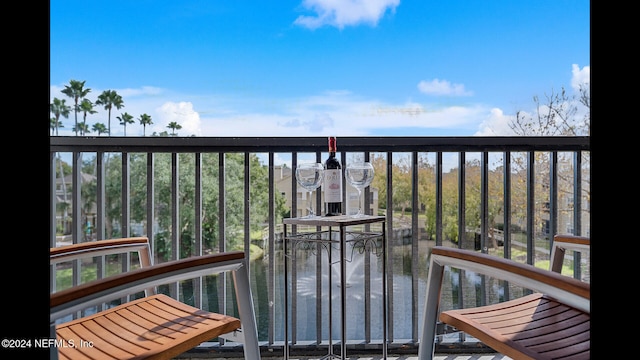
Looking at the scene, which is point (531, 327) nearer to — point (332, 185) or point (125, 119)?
point (332, 185)

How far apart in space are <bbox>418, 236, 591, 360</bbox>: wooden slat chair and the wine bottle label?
0.63 meters

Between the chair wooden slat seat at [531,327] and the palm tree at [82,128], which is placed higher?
the palm tree at [82,128]

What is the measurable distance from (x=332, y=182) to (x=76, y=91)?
7748 millimetres

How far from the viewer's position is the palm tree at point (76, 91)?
7456 mm

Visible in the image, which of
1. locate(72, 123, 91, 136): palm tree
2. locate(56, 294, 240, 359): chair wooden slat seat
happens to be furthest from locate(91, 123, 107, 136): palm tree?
locate(56, 294, 240, 359): chair wooden slat seat

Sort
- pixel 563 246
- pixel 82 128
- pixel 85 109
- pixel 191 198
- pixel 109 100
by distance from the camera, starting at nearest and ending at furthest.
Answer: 1. pixel 563 246
2. pixel 191 198
3. pixel 85 109
4. pixel 82 128
5. pixel 109 100

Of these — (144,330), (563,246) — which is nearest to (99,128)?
(144,330)

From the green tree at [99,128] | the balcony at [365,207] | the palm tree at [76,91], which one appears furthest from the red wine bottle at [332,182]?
the palm tree at [76,91]

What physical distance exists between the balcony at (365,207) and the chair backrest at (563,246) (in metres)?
0.62

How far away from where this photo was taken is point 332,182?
67.3 inches

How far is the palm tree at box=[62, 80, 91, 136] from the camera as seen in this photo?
24.5 feet

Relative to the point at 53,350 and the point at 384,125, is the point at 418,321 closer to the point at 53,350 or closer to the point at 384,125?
the point at 53,350

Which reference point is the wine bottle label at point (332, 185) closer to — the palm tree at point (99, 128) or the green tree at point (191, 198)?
the green tree at point (191, 198)

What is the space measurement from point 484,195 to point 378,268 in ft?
2.22
